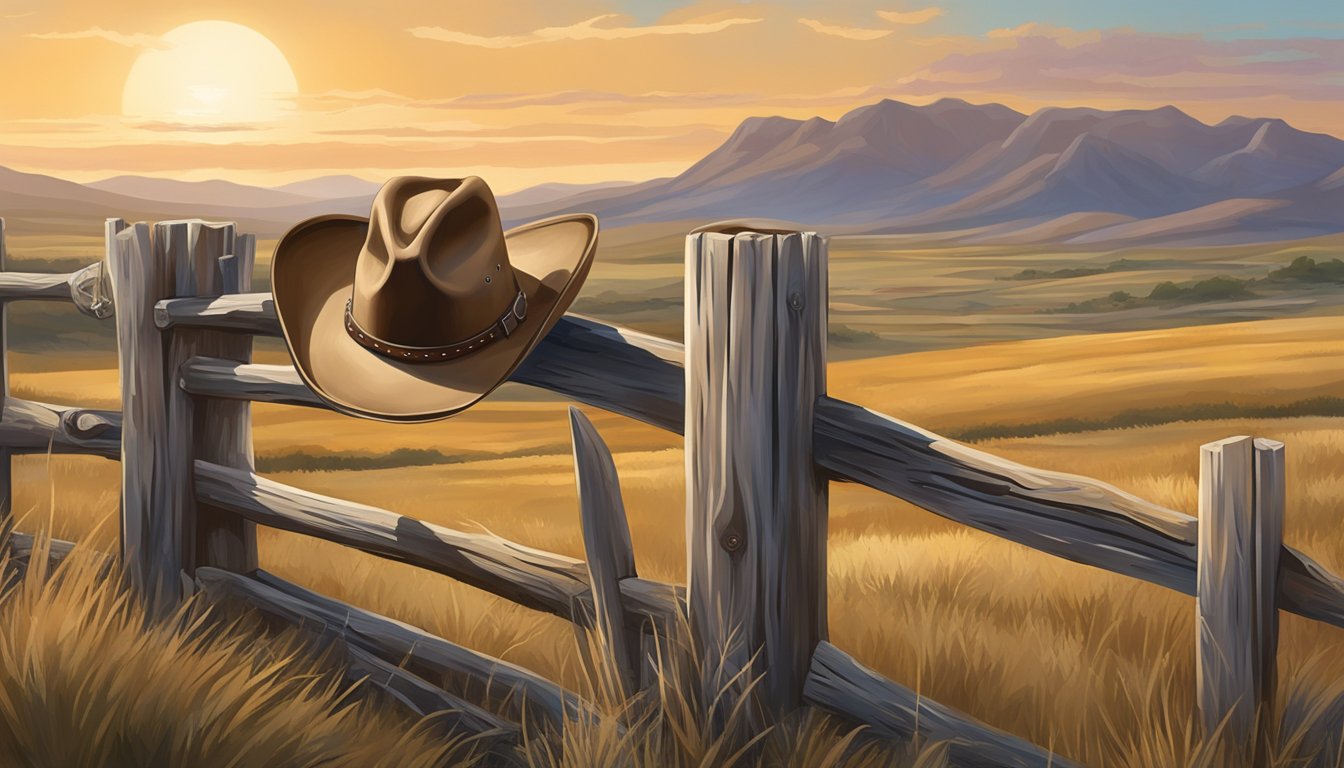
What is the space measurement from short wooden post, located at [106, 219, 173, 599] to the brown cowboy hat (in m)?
0.96

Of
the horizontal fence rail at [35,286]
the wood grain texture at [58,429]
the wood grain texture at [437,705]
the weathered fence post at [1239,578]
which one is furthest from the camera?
the horizontal fence rail at [35,286]

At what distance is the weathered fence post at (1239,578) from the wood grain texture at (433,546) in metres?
1.09

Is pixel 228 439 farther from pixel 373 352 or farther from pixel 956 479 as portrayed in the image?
pixel 956 479

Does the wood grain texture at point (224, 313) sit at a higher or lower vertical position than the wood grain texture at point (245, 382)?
higher

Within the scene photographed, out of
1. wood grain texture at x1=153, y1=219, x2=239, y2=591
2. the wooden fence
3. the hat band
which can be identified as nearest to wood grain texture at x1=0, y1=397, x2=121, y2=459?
wood grain texture at x1=153, y1=219, x2=239, y2=591

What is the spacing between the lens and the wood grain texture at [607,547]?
9.20 ft

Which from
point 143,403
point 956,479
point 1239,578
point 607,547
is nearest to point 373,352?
point 607,547

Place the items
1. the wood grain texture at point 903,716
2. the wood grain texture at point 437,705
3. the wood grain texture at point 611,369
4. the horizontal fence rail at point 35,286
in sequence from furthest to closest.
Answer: the horizontal fence rail at point 35,286, the wood grain texture at point 437,705, the wood grain texture at point 611,369, the wood grain texture at point 903,716

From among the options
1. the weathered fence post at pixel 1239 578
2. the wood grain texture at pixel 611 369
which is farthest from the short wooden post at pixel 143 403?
the weathered fence post at pixel 1239 578

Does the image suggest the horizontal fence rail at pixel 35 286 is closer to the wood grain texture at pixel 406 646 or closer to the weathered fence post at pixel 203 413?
the weathered fence post at pixel 203 413

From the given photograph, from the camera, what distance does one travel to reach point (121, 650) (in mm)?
2945

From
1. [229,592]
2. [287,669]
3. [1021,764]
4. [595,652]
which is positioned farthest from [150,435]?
[1021,764]

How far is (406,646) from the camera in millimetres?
3381

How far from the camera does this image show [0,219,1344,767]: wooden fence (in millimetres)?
2340
